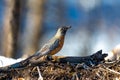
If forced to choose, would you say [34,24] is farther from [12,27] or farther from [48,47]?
[48,47]

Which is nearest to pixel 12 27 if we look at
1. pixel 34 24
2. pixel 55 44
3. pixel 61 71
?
pixel 34 24

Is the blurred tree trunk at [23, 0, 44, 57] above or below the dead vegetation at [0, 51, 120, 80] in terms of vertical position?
above

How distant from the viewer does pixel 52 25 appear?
18.9 meters

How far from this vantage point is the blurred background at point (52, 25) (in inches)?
476

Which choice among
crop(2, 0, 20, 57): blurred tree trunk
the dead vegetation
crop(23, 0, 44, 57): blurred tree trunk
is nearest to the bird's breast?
the dead vegetation

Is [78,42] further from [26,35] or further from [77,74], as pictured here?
[77,74]

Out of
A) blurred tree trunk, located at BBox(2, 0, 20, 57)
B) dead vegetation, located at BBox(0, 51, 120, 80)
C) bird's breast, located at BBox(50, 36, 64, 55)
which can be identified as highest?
blurred tree trunk, located at BBox(2, 0, 20, 57)

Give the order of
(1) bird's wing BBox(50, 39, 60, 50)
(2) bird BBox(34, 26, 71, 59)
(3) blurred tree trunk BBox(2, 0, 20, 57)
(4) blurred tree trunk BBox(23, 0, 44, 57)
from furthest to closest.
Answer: (4) blurred tree trunk BBox(23, 0, 44, 57)
(3) blurred tree trunk BBox(2, 0, 20, 57)
(1) bird's wing BBox(50, 39, 60, 50)
(2) bird BBox(34, 26, 71, 59)

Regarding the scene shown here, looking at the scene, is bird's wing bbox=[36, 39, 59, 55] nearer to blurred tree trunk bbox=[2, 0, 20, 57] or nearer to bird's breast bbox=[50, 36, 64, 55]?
bird's breast bbox=[50, 36, 64, 55]

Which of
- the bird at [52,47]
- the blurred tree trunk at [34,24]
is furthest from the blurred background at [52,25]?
the bird at [52,47]

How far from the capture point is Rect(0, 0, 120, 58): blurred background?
1208 centimetres

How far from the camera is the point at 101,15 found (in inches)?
661

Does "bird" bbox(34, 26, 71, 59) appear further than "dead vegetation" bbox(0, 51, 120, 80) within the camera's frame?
Yes

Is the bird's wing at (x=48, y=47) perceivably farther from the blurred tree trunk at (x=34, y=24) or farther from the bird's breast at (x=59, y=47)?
the blurred tree trunk at (x=34, y=24)
